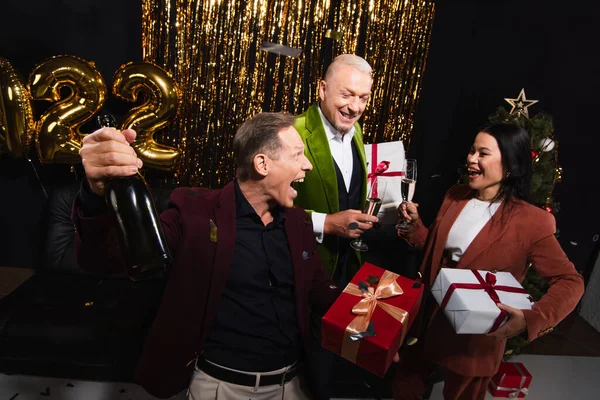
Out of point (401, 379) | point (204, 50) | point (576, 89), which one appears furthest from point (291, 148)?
point (576, 89)

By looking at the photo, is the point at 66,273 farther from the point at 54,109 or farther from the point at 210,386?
the point at 210,386

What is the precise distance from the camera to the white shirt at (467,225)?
2.17 meters

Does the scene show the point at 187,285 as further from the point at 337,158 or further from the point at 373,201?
the point at 337,158

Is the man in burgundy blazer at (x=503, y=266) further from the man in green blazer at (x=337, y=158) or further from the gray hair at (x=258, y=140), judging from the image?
the gray hair at (x=258, y=140)

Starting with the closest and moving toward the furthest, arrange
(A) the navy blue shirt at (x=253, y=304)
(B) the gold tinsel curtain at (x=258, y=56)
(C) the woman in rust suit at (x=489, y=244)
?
(A) the navy blue shirt at (x=253, y=304) < (C) the woman in rust suit at (x=489, y=244) < (B) the gold tinsel curtain at (x=258, y=56)

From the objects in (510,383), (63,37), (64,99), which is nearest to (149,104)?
(64,99)

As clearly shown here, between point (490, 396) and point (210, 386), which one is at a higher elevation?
point (210, 386)

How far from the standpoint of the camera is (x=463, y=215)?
2246mm

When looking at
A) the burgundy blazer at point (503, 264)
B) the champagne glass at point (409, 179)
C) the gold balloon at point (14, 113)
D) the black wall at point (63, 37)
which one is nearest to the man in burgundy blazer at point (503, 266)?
the burgundy blazer at point (503, 264)

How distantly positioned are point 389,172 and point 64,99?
2.42 meters

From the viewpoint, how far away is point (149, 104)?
331cm

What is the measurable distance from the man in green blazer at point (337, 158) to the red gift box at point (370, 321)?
1.91 ft

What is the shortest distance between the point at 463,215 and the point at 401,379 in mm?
1050

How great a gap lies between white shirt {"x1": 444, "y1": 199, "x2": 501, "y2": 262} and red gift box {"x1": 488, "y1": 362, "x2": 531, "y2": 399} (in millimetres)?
1588
